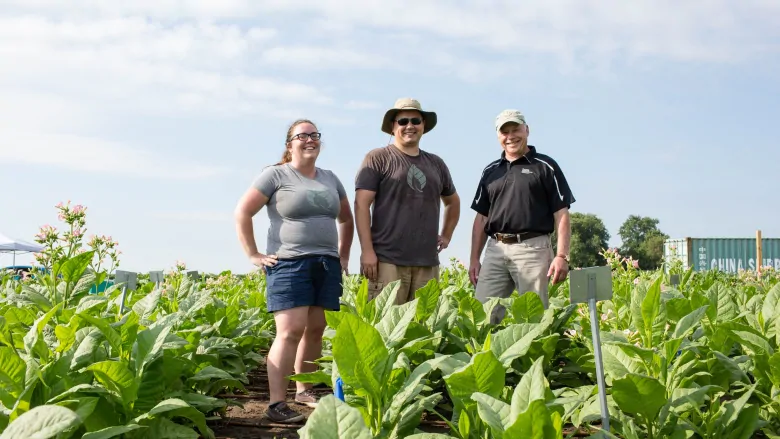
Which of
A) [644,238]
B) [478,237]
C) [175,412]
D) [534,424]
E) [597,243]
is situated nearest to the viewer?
[534,424]

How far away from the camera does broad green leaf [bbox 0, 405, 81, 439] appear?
2270 millimetres

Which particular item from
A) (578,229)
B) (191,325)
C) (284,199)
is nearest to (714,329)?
(284,199)

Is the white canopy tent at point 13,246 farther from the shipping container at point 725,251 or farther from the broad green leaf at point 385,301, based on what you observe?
the shipping container at point 725,251

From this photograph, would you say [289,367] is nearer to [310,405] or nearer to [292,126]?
[310,405]

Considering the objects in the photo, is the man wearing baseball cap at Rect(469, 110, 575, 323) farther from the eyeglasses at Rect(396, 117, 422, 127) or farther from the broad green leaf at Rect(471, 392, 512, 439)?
the broad green leaf at Rect(471, 392, 512, 439)

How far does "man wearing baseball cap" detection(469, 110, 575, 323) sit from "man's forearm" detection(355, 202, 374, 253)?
854 mm

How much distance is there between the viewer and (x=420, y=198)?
200 inches

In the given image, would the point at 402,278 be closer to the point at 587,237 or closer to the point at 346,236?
the point at 346,236

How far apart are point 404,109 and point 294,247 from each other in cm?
152

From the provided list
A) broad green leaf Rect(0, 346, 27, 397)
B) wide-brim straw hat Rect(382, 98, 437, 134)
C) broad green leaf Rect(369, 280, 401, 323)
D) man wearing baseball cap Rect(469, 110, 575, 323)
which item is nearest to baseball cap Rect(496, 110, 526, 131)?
man wearing baseball cap Rect(469, 110, 575, 323)

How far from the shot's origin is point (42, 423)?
7.55 feet

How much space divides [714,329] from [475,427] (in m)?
1.88

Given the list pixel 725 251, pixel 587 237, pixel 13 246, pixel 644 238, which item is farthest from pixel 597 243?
pixel 13 246

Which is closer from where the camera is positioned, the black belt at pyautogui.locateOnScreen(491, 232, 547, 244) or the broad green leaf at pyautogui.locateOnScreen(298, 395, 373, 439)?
the broad green leaf at pyautogui.locateOnScreen(298, 395, 373, 439)
